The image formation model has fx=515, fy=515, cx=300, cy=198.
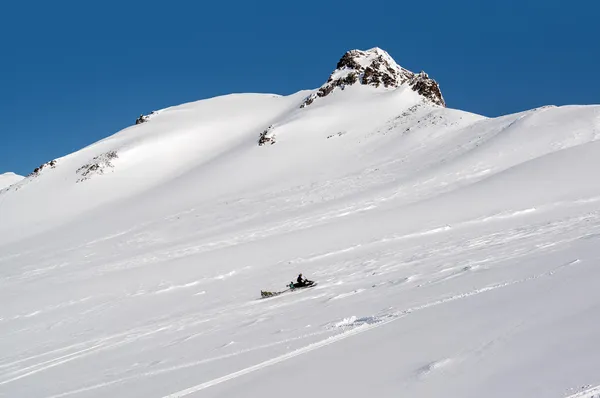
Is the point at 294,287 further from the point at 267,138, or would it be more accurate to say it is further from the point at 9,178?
the point at 9,178

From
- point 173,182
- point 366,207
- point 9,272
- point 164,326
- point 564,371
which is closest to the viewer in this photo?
point 564,371

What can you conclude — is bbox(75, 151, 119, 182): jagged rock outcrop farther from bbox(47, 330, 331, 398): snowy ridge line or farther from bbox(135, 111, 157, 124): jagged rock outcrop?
bbox(47, 330, 331, 398): snowy ridge line

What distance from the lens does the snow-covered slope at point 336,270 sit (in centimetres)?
579

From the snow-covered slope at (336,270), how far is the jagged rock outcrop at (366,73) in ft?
41.3

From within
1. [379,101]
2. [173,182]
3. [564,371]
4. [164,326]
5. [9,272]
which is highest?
[379,101]

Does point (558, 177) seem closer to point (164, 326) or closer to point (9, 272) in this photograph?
point (164, 326)

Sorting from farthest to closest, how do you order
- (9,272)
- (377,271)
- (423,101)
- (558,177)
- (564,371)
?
1. (423,101)
2. (9,272)
3. (558,177)
4. (377,271)
5. (564,371)

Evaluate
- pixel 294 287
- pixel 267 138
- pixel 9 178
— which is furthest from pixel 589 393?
pixel 9 178

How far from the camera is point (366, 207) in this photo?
77.6 ft

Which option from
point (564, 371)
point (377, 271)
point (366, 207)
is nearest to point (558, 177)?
point (366, 207)

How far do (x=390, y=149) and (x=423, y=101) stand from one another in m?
15.7

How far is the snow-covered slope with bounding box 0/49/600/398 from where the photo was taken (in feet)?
19.0

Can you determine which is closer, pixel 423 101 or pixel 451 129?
pixel 451 129

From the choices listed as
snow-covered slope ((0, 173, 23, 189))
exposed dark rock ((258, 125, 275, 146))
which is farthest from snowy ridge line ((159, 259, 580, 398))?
snow-covered slope ((0, 173, 23, 189))
